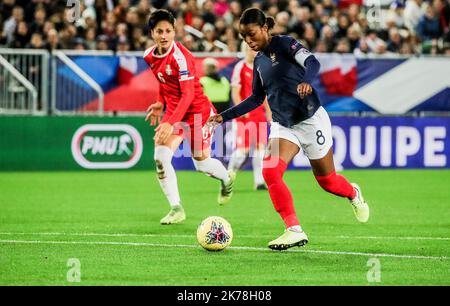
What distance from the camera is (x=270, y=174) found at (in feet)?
33.3

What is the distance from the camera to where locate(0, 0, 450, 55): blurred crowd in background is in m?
22.6

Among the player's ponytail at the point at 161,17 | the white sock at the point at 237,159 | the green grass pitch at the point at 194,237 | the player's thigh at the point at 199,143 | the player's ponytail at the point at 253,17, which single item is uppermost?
the player's ponytail at the point at 161,17

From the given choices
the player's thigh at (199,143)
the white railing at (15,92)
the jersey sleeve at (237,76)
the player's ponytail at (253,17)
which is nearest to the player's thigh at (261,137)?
the jersey sleeve at (237,76)

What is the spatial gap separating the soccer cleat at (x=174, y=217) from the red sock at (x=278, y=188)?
9.48 ft

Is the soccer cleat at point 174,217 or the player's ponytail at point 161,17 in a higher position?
the player's ponytail at point 161,17

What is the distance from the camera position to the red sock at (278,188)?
1015cm

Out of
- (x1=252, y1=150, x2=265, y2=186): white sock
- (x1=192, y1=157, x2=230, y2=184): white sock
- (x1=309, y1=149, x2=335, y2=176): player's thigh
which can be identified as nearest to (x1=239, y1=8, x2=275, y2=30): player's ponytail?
(x1=309, y1=149, x2=335, y2=176): player's thigh

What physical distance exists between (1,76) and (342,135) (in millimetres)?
7604

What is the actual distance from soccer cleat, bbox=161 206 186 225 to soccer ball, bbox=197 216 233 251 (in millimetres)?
2664

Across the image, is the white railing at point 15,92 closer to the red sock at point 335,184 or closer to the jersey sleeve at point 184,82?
the jersey sleeve at point 184,82

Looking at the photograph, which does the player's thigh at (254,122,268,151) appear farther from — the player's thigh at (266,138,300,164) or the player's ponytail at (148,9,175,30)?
the player's thigh at (266,138,300,164)

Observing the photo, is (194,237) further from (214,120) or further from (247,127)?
(247,127)

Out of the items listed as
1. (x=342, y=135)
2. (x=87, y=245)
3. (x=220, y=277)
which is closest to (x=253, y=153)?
(x=342, y=135)

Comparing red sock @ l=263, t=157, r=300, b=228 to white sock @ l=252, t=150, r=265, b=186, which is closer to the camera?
red sock @ l=263, t=157, r=300, b=228
